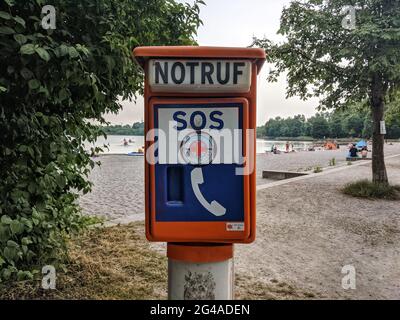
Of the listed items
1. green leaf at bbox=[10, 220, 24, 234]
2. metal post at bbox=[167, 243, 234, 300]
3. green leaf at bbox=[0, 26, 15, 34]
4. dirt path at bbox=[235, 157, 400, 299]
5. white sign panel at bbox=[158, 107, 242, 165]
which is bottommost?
dirt path at bbox=[235, 157, 400, 299]

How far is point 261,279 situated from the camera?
11.7 ft

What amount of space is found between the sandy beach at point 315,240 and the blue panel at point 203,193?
176 centimetres

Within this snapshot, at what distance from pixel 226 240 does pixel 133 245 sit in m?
2.77

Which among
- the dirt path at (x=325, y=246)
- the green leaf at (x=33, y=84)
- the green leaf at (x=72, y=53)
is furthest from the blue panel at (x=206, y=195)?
the dirt path at (x=325, y=246)

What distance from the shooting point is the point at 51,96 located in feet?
8.34

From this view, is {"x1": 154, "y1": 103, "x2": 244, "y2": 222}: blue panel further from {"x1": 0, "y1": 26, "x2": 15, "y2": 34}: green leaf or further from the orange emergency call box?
{"x1": 0, "y1": 26, "x2": 15, "y2": 34}: green leaf

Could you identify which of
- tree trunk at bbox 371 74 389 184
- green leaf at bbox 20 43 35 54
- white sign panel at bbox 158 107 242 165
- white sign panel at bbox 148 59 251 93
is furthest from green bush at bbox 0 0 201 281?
tree trunk at bbox 371 74 389 184

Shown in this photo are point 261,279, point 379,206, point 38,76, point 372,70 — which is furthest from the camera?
point 379,206

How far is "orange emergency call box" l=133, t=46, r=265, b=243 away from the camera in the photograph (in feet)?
5.49

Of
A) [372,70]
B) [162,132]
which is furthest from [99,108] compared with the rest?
[372,70]

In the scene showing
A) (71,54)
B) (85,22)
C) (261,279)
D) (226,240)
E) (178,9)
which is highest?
(178,9)

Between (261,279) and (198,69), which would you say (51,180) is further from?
(261,279)

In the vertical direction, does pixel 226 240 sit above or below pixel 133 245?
above
